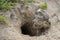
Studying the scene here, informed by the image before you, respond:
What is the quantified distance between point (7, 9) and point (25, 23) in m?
0.74

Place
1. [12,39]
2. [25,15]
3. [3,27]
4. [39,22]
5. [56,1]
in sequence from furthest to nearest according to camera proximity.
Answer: [56,1] → [25,15] → [39,22] → [3,27] → [12,39]

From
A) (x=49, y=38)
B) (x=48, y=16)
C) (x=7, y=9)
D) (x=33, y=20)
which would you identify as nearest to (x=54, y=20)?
→ (x=48, y=16)

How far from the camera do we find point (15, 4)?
525 cm

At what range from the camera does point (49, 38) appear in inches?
171

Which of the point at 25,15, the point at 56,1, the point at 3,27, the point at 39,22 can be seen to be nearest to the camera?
the point at 3,27

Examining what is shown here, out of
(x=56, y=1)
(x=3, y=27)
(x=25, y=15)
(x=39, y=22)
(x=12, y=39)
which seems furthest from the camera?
(x=56, y=1)

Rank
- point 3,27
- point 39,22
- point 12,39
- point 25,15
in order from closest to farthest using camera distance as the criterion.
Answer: point 12,39, point 3,27, point 39,22, point 25,15

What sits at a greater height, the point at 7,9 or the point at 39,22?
the point at 7,9

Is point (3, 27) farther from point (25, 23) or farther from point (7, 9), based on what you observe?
point (25, 23)

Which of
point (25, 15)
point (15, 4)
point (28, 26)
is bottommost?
point (28, 26)

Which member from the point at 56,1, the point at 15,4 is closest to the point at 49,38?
the point at 15,4

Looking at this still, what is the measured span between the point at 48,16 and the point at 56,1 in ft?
4.24

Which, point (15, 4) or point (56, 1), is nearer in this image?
point (15, 4)

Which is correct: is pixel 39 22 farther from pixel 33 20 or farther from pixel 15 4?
pixel 15 4
